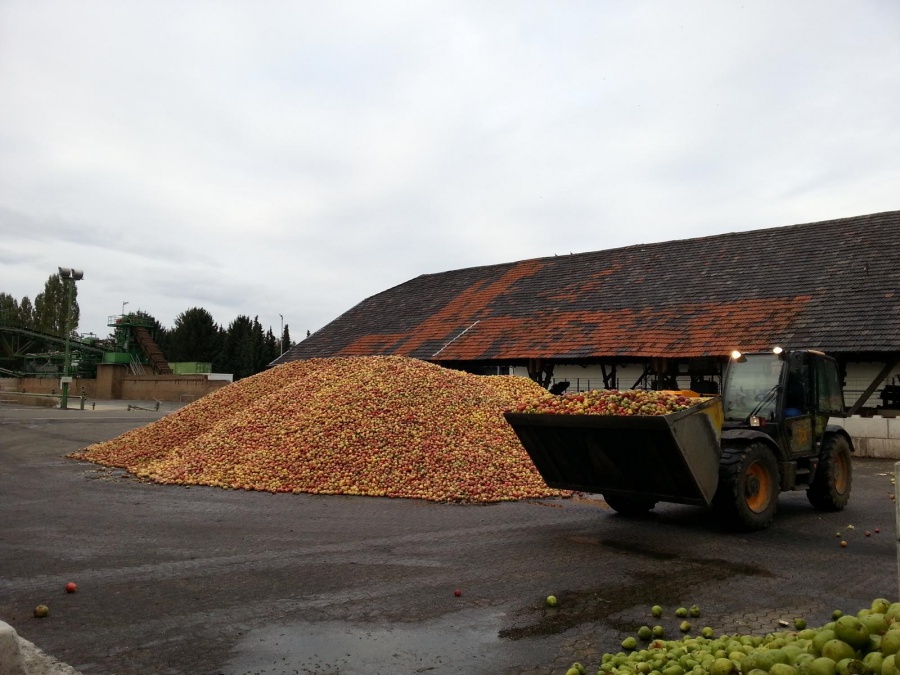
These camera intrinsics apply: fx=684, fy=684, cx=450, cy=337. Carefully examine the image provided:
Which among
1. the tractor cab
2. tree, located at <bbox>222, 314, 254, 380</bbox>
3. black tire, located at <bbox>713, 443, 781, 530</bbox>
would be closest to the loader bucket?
black tire, located at <bbox>713, 443, 781, 530</bbox>

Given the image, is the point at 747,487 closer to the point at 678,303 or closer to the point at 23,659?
the point at 23,659

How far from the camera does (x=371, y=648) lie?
444 cm

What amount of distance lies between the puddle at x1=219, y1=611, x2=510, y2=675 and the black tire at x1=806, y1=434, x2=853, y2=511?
6.44 meters

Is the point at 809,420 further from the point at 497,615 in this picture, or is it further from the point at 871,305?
the point at 871,305

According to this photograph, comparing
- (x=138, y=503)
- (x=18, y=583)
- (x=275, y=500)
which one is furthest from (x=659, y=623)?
(x=138, y=503)

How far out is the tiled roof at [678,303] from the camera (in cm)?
1909

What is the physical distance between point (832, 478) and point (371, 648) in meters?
7.64

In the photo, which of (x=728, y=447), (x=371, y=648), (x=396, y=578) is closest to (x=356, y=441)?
(x=396, y=578)

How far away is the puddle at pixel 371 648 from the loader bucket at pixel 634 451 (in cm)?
291

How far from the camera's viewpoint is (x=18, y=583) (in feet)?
19.6

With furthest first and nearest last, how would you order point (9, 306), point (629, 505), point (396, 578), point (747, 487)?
point (9, 306) → point (629, 505) → point (747, 487) → point (396, 578)

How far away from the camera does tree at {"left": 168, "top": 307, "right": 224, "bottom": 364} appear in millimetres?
74938

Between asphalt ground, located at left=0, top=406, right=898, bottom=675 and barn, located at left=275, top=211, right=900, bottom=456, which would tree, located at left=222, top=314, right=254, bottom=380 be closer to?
barn, located at left=275, top=211, right=900, bottom=456

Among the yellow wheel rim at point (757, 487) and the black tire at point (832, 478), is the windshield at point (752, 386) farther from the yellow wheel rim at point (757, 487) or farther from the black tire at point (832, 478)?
the black tire at point (832, 478)
